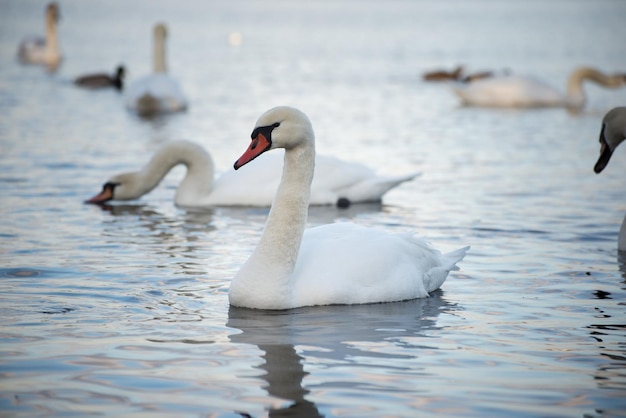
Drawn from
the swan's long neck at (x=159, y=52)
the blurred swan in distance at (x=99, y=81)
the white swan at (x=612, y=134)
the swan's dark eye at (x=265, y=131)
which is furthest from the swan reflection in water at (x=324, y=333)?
the blurred swan in distance at (x=99, y=81)

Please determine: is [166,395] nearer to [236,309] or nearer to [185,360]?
[185,360]

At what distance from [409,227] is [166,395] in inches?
203

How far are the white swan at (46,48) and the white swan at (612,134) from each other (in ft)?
77.5

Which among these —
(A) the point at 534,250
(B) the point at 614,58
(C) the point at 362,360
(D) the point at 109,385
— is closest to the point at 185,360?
(D) the point at 109,385

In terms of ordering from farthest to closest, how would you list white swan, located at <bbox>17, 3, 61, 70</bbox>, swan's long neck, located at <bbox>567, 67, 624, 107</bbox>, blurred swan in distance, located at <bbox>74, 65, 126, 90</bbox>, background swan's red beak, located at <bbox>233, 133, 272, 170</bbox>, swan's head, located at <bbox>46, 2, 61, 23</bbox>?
swan's head, located at <bbox>46, 2, 61, 23</bbox> < white swan, located at <bbox>17, 3, 61, 70</bbox> < blurred swan in distance, located at <bbox>74, 65, 126, 90</bbox> < swan's long neck, located at <bbox>567, 67, 624, 107</bbox> < background swan's red beak, located at <bbox>233, 133, 272, 170</bbox>

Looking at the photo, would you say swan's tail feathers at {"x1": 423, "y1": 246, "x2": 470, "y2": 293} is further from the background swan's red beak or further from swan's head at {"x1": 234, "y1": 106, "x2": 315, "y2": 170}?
the background swan's red beak

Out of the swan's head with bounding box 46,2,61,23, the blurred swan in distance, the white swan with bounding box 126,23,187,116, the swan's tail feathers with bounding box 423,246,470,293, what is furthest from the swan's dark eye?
the swan's head with bounding box 46,2,61,23

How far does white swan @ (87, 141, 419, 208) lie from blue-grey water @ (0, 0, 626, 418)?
16 centimetres

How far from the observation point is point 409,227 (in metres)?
10.3

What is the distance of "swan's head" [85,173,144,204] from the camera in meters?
11.5

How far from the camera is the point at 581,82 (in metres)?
22.6

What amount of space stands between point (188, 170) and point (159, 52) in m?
12.4

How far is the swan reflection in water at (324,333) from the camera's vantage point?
18.9 ft

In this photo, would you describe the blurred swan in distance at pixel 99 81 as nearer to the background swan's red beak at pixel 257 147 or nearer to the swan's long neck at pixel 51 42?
the swan's long neck at pixel 51 42
